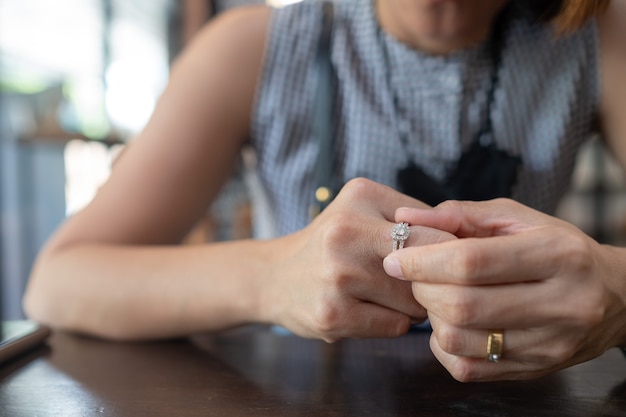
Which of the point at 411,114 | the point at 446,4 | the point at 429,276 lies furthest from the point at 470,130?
the point at 429,276

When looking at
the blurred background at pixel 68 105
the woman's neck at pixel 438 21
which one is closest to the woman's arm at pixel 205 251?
the woman's neck at pixel 438 21

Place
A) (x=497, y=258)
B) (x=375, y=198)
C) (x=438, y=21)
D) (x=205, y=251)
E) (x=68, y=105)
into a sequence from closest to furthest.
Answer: (x=497, y=258) → (x=375, y=198) → (x=205, y=251) → (x=438, y=21) → (x=68, y=105)

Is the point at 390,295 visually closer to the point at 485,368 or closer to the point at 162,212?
the point at 485,368

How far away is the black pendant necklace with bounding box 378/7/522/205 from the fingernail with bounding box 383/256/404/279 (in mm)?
342

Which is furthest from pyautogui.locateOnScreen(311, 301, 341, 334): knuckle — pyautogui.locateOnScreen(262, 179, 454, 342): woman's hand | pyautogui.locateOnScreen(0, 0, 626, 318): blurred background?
pyautogui.locateOnScreen(0, 0, 626, 318): blurred background

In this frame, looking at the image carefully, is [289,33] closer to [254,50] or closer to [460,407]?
[254,50]

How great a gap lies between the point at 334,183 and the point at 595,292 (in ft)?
1.66

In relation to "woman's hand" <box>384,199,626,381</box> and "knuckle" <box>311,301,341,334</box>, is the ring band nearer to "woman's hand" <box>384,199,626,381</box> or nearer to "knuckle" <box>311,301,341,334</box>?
"woman's hand" <box>384,199,626,381</box>

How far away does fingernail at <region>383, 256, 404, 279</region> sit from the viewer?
0.44 metres

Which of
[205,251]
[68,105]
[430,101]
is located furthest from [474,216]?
[68,105]

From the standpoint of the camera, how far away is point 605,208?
5523 mm

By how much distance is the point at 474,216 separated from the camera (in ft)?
1.52

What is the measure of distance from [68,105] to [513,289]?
3.17m

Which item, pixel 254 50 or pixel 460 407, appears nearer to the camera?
pixel 460 407
